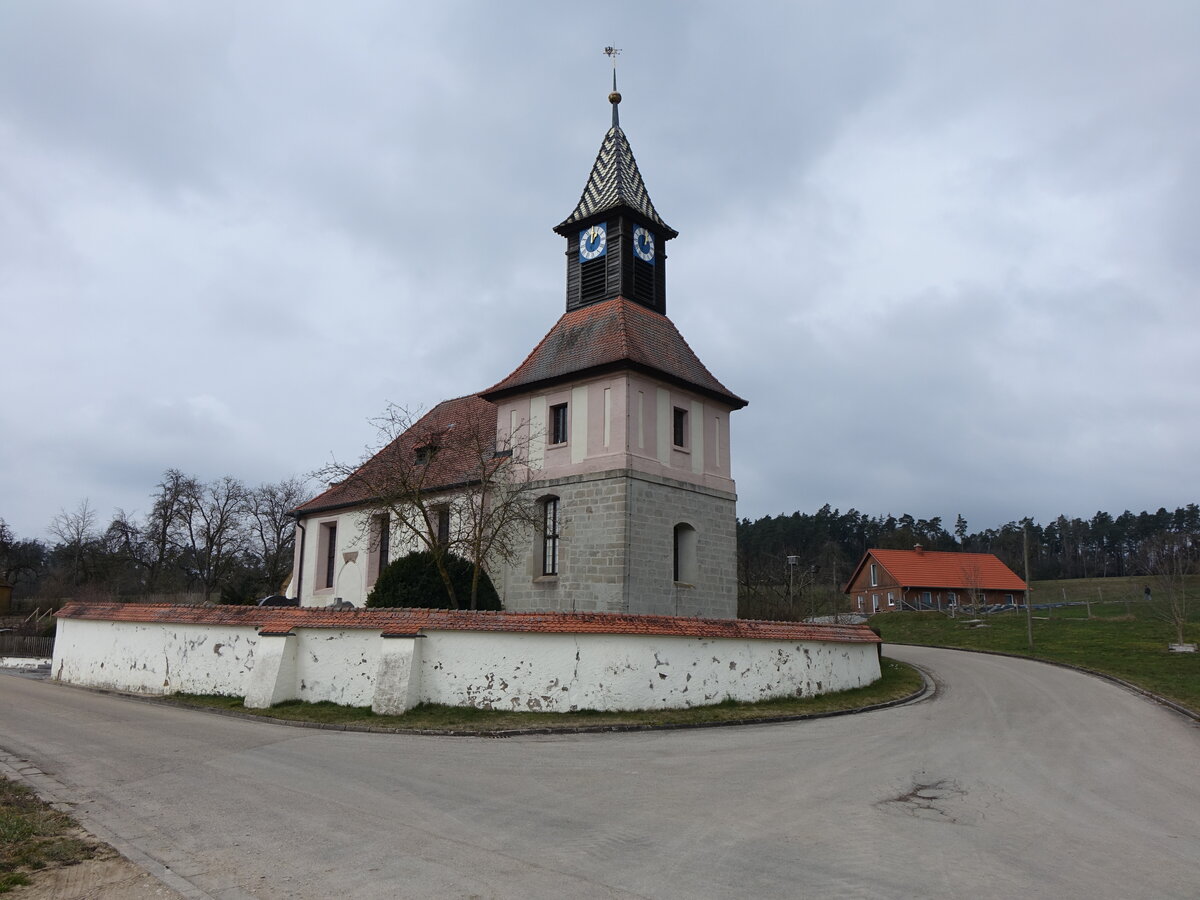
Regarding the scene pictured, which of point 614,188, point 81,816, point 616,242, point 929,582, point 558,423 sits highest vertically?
point 614,188

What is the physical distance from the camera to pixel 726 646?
53.9 ft

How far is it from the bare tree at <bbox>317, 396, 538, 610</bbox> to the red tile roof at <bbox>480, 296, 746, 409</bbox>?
73.1 inches

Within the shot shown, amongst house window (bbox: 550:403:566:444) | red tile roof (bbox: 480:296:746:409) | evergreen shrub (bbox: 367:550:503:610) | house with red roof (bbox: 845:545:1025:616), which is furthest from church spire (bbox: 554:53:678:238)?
house with red roof (bbox: 845:545:1025:616)

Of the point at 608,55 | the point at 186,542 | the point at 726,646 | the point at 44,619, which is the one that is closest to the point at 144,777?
the point at 726,646

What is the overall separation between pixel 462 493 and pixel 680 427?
6578 mm

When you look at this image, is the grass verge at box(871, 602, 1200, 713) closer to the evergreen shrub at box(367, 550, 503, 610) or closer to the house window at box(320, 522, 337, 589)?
the evergreen shrub at box(367, 550, 503, 610)

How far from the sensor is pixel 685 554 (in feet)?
75.3

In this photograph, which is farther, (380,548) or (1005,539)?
(1005,539)

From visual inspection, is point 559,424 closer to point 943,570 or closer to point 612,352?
point 612,352

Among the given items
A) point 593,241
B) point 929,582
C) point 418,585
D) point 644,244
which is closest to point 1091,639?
point 644,244

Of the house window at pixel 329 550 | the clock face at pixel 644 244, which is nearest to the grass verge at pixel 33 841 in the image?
the clock face at pixel 644 244

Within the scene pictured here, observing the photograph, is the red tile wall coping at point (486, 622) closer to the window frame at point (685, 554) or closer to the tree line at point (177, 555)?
the window frame at point (685, 554)

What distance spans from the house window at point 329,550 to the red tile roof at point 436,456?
2.69 feet

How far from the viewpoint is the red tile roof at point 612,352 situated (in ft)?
74.3
